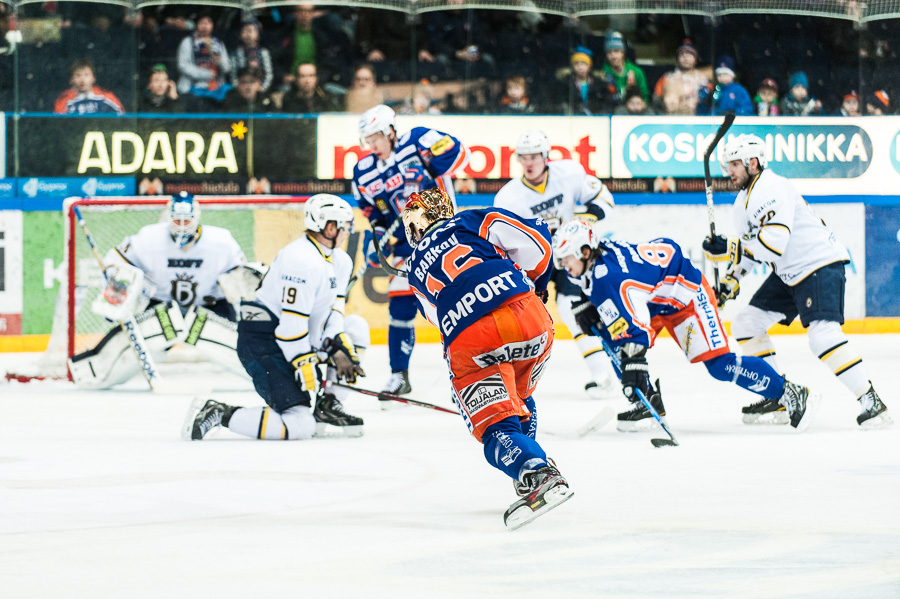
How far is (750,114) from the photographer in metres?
10.3

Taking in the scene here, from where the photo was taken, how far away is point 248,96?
9664 mm

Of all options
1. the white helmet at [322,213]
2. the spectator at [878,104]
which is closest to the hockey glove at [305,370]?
the white helmet at [322,213]

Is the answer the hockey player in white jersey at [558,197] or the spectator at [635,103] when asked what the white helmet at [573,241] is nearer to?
the hockey player in white jersey at [558,197]

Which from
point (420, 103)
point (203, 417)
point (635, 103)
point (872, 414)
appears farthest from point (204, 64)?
point (872, 414)

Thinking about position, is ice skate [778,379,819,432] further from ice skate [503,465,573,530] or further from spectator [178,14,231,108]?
spectator [178,14,231,108]

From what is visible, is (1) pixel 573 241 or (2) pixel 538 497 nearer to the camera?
(2) pixel 538 497

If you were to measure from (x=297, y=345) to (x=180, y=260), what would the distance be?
2203 millimetres

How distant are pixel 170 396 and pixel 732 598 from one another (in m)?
4.57

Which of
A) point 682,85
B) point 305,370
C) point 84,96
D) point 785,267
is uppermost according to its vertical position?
point 682,85

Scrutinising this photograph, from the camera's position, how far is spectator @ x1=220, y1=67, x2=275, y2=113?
9.65 metres

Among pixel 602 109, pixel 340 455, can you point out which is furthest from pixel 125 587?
pixel 602 109

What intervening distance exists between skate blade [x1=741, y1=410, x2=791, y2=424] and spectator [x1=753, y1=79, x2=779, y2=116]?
5398 millimetres

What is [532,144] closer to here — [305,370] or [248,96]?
[305,370]

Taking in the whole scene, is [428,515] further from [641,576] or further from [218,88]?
[218,88]
